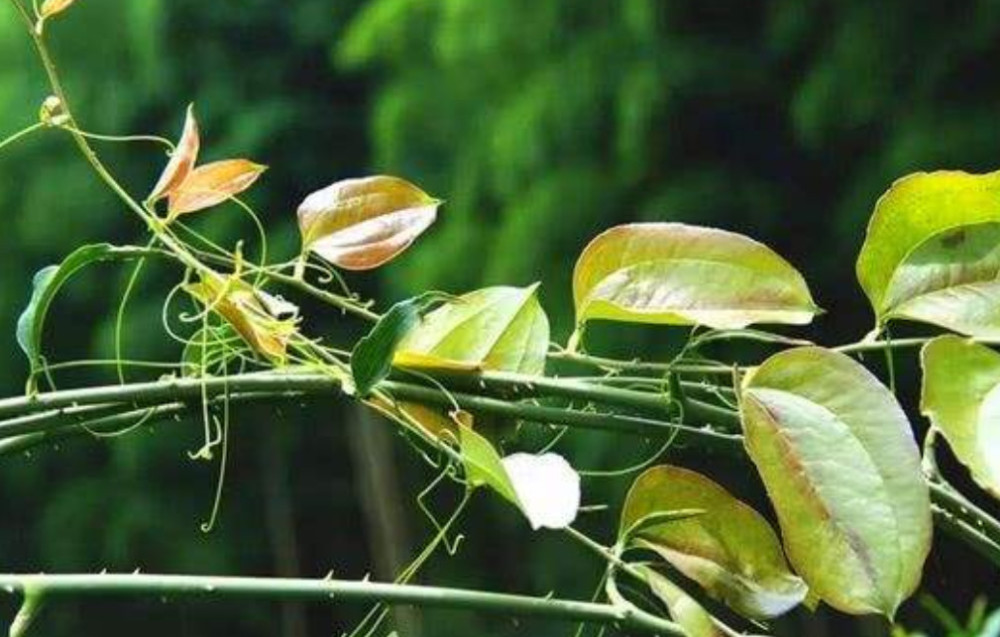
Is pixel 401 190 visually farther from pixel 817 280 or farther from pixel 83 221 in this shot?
pixel 83 221

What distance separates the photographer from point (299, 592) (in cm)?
27

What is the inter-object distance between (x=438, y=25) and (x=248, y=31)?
57cm

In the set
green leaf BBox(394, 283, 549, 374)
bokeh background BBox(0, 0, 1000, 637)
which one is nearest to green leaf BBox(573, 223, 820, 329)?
green leaf BBox(394, 283, 549, 374)

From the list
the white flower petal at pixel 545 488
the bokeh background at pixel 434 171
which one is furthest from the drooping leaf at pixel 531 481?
the bokeh background at pixel 434 171

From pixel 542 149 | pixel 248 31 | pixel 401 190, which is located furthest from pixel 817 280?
pixel 401 190

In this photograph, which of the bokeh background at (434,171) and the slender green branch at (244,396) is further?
the bokeh background at (434,171)

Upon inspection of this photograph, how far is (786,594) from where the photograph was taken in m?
0.29

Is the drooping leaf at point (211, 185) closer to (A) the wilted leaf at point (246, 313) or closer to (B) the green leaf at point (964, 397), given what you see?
(A) the wilted leaf at point (246, 313)

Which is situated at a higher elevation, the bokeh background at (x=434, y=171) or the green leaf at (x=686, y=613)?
the green leaf at (x=686, y=613)

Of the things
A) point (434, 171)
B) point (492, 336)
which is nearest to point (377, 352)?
point (492, 336)

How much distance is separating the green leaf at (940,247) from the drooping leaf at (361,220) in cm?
8

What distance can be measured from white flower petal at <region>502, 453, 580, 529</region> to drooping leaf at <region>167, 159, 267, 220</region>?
3.3 inches

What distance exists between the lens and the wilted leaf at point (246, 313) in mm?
311

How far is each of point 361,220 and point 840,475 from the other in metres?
0.11
